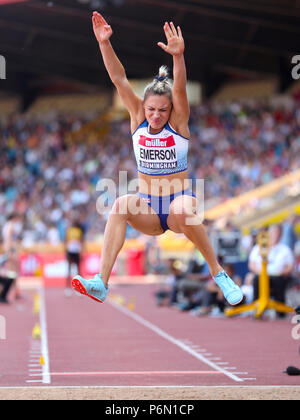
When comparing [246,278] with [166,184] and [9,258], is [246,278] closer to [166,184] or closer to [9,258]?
[9,258]

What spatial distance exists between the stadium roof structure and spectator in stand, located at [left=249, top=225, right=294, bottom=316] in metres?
8.88

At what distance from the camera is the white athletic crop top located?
6211mm

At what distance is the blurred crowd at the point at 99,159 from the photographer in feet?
85.9

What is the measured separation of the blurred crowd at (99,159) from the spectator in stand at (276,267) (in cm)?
969

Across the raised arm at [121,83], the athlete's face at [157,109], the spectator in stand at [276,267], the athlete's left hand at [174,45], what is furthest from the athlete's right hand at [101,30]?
the spectator in stand at [276,267]

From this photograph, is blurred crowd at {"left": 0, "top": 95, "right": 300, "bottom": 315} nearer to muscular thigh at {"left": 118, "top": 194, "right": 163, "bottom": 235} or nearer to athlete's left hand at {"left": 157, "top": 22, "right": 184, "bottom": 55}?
muscular thigh at {"left": 118, "top": 194, "right": 163, "bottom": 235}

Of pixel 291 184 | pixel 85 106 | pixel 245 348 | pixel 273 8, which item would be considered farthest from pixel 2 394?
pixel 85 106

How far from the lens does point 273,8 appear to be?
22.8 meters

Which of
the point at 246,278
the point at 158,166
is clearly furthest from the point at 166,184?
the point at 246,278

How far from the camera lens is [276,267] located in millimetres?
13727

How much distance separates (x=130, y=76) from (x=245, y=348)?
25658 millimetres

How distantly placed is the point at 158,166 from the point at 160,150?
0.46ft

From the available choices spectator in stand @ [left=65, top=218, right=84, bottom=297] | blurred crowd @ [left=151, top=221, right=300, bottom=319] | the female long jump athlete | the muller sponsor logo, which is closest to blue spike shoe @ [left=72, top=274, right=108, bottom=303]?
the female long jump athlete
